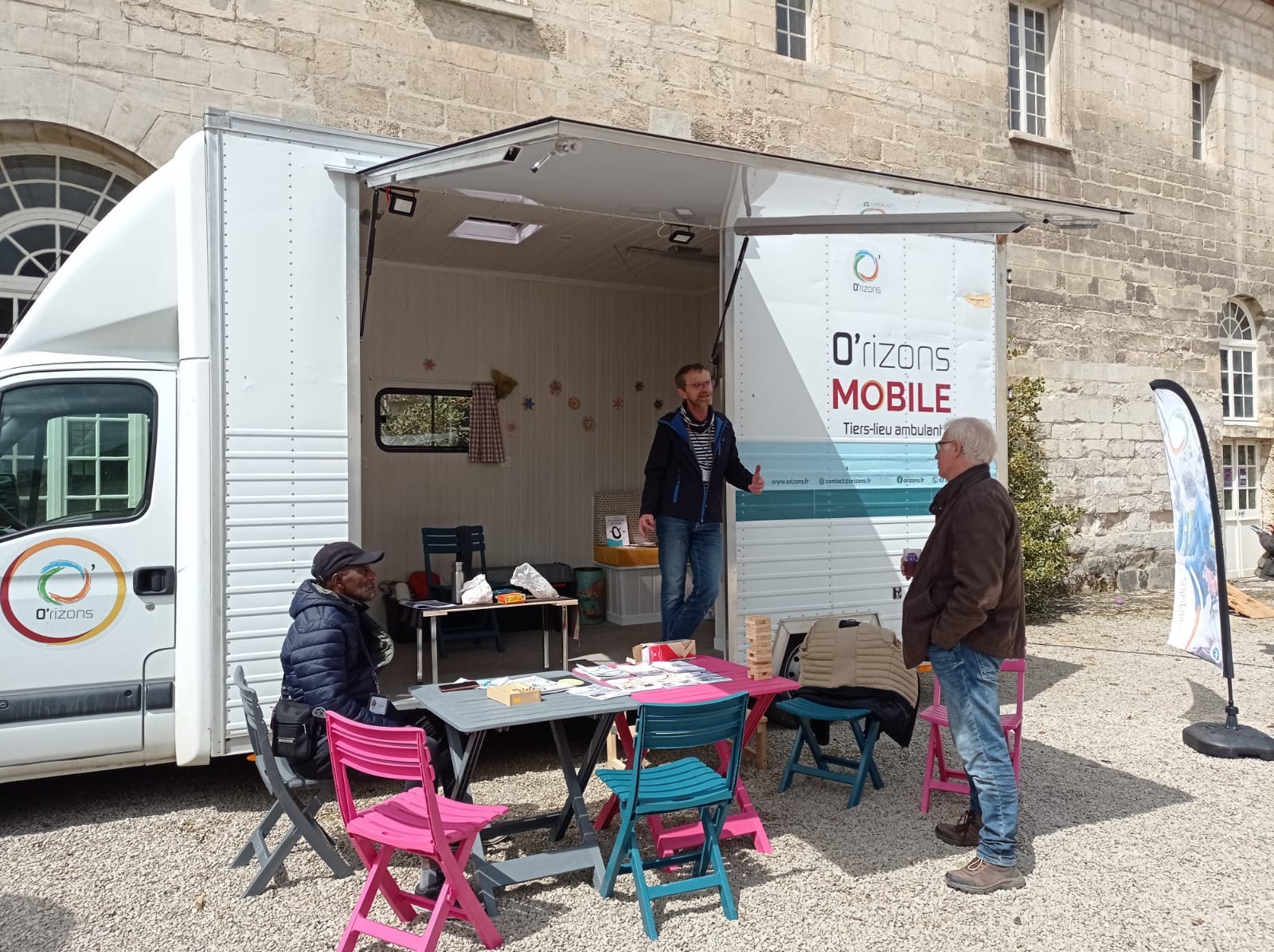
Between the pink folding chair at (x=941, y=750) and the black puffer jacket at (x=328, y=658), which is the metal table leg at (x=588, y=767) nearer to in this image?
the black puffer jacket at (x=328, y=658)

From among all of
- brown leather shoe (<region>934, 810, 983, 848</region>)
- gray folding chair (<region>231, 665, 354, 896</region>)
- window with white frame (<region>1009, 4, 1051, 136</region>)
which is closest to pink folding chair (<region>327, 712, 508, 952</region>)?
gray folding chair (<region>231, 665, 354, 896</region>)

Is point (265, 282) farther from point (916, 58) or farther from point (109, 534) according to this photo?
point (916, 58)

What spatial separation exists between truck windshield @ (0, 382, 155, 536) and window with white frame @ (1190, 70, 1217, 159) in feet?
45.1

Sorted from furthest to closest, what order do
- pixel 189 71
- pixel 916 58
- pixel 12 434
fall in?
1. pixel 916 58
2. pixel 189 71
3. pixel 12 434

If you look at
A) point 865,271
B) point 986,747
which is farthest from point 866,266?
point 986,747

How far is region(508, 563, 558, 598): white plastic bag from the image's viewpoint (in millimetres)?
5609

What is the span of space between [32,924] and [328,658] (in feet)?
4.17

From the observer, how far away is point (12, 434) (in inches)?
163

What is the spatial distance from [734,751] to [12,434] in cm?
312

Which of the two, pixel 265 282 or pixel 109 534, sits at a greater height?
pixel 265 282

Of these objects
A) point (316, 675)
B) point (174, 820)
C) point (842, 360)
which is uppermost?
point (842, 360)

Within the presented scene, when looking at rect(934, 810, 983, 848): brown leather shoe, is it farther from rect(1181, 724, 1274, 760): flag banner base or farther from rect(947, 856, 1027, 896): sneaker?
rect(1181, 724, 1274, 760): flag banner base

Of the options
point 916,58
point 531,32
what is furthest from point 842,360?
point 916,58

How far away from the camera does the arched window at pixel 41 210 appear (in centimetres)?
702
